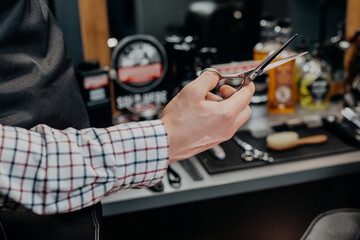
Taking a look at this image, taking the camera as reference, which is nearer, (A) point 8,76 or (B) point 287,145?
(A) point 8,76

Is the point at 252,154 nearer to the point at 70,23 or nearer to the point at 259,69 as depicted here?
the point at 259,69

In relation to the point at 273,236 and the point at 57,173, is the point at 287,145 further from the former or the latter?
the point at 57,173

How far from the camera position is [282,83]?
181 cm

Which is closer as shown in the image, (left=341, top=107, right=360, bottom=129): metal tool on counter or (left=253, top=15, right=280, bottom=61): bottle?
(left=341, top=107, right=360, bottom=129): metal tool on counter

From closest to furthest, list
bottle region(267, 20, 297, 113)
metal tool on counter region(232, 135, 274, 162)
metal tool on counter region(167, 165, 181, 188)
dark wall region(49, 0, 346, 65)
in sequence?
metal tool on counter region(167, 165, 181, 188), metal tool on counter region(232, 135, 274, 162), dark wall region(49, 0, 346, 65), bottle region(267, 20, 297, 113)

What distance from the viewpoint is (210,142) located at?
89 centimetres

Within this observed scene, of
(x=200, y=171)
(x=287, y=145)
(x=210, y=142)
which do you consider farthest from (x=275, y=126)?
(x=210, y=142)

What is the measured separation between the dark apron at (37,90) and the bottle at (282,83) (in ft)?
3.20

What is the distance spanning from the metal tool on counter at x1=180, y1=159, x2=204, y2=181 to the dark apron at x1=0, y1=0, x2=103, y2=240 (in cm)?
42

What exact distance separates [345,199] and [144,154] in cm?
123

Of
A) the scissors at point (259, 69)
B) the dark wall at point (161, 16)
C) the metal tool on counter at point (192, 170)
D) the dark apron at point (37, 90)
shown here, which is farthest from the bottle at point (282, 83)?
the dark apron at point (37, 90)

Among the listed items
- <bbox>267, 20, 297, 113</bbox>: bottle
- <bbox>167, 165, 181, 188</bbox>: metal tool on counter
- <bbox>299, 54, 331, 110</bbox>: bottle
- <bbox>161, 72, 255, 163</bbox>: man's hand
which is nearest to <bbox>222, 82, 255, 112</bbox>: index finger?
<bbox>161, 72, 255, 163</bbox>: man's hand

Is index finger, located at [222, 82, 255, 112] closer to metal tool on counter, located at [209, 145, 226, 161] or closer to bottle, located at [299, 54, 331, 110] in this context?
metal tool on counter, located at [209, 145, 226, 161]

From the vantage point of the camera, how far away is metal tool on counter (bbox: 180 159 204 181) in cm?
137
